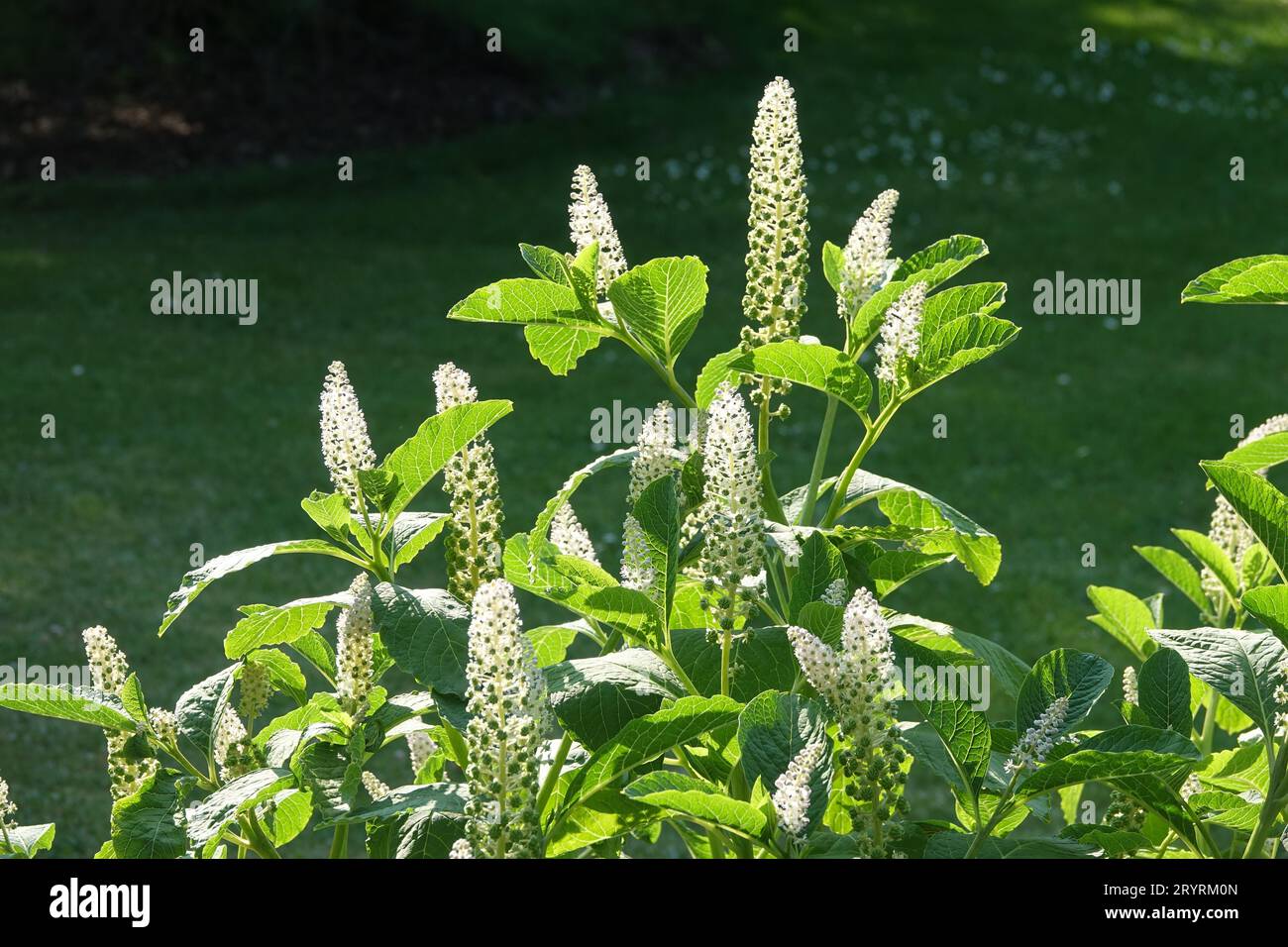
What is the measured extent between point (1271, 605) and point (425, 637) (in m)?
0.89

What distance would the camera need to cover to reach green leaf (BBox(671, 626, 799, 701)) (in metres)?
1.67

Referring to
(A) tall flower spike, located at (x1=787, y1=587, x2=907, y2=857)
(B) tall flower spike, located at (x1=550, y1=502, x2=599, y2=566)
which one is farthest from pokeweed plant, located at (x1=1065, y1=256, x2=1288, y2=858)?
(B) tall flower spike, located at (x1=550, y1=502, x2=599, y2=566)

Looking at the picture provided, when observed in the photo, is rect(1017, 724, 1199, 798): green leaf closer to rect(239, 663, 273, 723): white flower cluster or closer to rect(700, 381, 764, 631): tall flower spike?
rect(700, 381, 764, 631): tall flower spike

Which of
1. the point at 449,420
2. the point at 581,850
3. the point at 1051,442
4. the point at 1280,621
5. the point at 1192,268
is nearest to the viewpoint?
the point at 1280,621

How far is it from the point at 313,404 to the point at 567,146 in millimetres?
6114

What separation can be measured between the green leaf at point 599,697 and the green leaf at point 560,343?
43 cm

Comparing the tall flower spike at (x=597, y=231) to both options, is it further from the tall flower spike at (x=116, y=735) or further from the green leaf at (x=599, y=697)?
the tall flower spike at (x=116, y=735)

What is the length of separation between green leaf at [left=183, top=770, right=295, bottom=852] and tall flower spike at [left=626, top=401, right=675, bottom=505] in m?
0.52

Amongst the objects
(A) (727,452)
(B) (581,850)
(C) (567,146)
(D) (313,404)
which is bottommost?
(B) (581,850)

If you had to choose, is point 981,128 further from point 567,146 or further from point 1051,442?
point 1051,442

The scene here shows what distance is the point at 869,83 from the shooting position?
17.5 metres

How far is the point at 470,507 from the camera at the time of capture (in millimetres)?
1760
